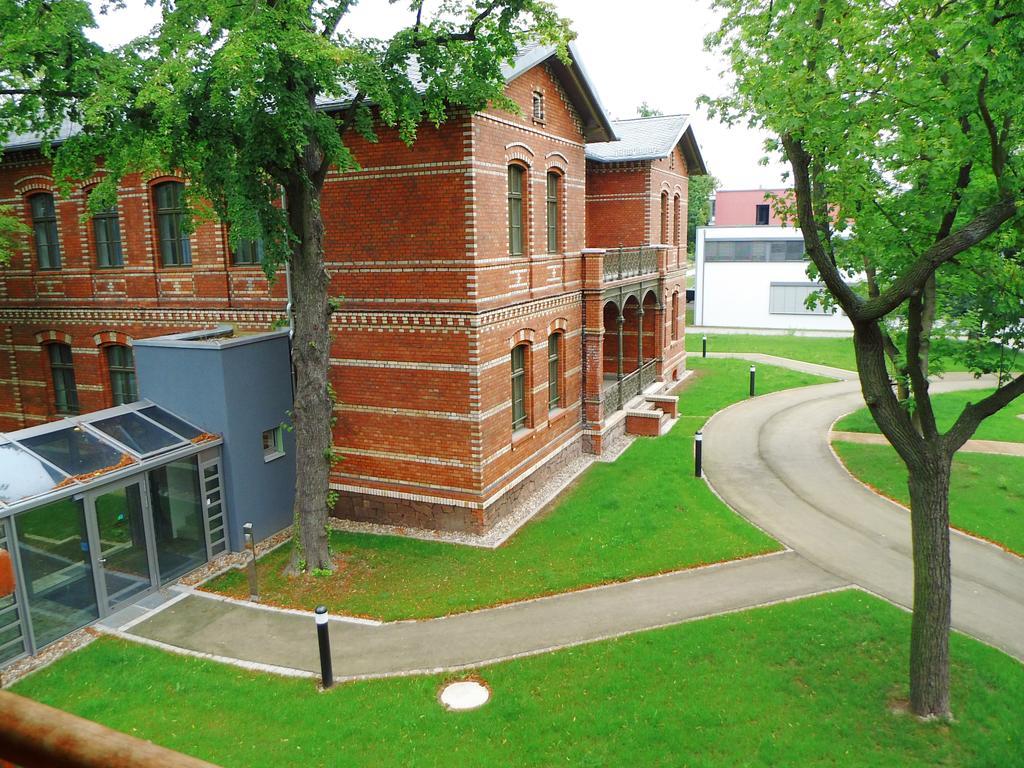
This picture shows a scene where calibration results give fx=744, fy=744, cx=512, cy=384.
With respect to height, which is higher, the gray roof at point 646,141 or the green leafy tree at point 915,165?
the gray roof at point 646,141

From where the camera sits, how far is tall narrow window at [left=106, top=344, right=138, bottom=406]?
733 inches

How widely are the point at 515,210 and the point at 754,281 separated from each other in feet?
105

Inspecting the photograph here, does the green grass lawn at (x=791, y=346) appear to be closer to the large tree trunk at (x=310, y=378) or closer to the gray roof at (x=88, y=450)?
the large tree trunk at (x=310, y=378)

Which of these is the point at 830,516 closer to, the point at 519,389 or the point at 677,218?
the point at 519,389

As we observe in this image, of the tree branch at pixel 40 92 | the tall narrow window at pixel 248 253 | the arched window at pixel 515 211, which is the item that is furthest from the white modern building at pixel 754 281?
the tree branch at pixel 40 92

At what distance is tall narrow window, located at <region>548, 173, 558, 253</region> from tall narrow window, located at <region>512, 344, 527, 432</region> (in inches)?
109

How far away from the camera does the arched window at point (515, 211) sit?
15812mm

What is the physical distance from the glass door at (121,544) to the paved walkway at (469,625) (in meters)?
0.85

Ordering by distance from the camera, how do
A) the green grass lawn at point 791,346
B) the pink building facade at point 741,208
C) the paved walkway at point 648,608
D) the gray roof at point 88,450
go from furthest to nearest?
the pink building facade at point 741,208 < the green grass lawn at point 791,346 < the gray roof at point 88,450 < the paved walkway at point 648,608

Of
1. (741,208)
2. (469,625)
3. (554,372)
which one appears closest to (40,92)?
(469,625)

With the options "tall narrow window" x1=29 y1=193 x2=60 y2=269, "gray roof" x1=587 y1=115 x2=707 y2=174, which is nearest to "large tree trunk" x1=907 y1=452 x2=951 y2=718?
"gray roof" x1=587 y1=115 x2=707 y2=174

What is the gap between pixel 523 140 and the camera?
15852mm

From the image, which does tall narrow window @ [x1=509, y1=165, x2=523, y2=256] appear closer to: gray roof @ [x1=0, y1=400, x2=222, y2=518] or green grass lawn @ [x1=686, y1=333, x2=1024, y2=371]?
gray roof @ [x1=0, y1=400, x2=222, y2=518]

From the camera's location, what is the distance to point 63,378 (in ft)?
64.9
